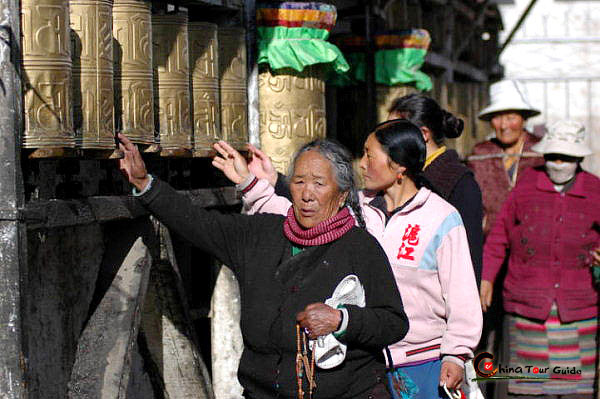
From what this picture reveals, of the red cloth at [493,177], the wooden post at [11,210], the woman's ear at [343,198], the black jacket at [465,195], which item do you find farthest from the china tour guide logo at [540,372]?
the wooden post at [11,210]

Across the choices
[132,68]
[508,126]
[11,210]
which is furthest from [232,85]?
[508,126]

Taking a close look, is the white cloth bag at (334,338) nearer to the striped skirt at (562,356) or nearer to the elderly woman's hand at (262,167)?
the elderly woman's hand at (262,167)

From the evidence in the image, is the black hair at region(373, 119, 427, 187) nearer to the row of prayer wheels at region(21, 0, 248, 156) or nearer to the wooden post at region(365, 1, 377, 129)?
the row of prayer wheels at region(21, 0, 248, 156)

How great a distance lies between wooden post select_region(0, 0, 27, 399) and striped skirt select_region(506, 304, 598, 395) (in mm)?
3055

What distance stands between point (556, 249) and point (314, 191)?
2522mm

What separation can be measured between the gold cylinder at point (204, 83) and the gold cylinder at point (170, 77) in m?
0.23

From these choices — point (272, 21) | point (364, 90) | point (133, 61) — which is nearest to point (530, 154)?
point (364, 90)

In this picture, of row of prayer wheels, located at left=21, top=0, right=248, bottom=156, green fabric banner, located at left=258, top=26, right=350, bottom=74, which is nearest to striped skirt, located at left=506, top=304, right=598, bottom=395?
green fabric banner, located at left=258, top=26, right=350, bottom=74

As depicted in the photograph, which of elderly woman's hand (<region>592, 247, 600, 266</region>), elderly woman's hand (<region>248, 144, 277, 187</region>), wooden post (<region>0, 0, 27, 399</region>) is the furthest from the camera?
elderly woman's hand (<region>592, 247, 600, 266</region>)

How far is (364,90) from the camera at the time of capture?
25.2ft

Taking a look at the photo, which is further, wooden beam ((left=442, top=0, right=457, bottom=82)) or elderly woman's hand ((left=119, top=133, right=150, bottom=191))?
wooden beam ((left=442, top=0, right=457, bottom=82))

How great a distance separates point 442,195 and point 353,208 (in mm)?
1046

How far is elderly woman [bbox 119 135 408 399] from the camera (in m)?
3.63

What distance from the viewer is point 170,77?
4.61 metres
